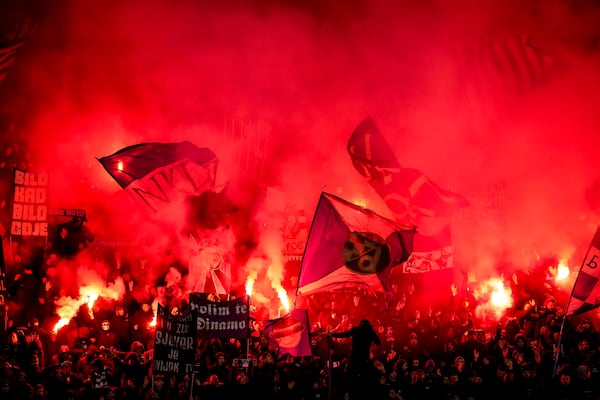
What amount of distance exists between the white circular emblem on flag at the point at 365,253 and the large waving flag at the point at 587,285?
104 inches

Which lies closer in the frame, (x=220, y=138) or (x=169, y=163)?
(x=169, y=163)

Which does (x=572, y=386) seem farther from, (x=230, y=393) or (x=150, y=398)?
(x=150, y=398)

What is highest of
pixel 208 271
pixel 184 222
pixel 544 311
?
pixel 184 222

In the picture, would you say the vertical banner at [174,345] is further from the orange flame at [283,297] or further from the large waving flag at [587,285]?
the large waving flag at [587,285]

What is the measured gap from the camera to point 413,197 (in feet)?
38.9

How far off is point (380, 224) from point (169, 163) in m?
6.43

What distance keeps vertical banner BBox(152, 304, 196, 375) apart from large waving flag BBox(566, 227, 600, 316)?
206 inches

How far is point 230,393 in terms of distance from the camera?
838 cm

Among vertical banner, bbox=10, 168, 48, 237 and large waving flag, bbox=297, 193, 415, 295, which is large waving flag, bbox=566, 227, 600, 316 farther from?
vertical banner, bbox=10, 168, 48, 237

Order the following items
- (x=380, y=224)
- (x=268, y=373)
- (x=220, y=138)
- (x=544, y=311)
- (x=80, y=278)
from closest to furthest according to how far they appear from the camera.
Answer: (x=268, y=373) → (x=380, y=224) → (x=544, y=311) → (x=80, y=278) → (x=220, y=138)

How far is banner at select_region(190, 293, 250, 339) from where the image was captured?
9070 mm

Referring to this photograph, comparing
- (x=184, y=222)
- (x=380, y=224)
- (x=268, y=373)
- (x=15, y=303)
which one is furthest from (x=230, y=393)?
(x=184, y=222)

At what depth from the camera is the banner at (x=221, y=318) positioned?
29.8 ft

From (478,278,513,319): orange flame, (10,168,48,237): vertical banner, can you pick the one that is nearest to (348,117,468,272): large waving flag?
(478,278,513,319): orange flame
